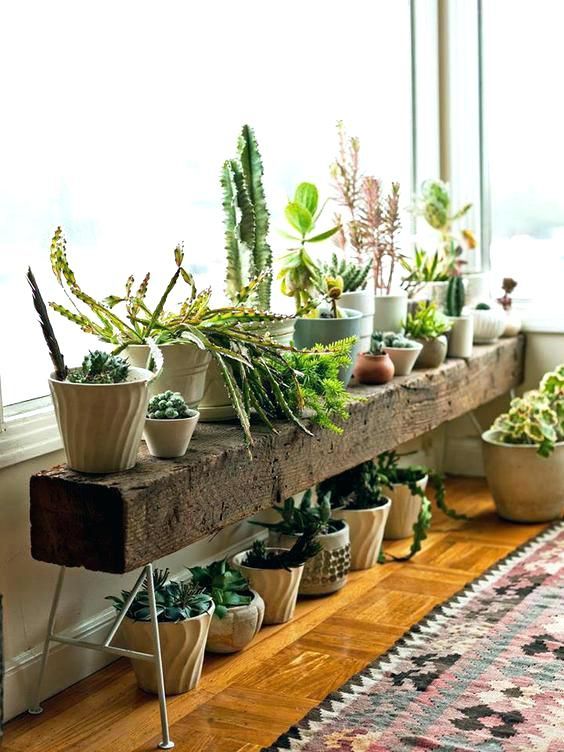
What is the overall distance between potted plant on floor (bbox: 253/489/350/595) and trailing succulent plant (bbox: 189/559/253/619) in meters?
0.33

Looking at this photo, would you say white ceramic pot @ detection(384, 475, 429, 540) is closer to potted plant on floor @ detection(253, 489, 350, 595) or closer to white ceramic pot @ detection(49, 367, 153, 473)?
potted plant on floor @ detection(253, 489, 350, 595)

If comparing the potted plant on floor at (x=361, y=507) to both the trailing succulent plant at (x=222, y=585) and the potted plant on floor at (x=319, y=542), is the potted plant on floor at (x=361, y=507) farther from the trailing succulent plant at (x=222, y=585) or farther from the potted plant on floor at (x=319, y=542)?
the trailing succulent plant at (x=222, y=585)

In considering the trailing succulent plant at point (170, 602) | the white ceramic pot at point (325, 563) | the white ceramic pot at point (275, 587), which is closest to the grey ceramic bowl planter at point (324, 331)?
the white ceramic pot at point (325, 563)

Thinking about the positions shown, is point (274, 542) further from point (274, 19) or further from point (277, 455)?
point (274, 19)

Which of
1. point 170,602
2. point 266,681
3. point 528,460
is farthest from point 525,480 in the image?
point 170,602

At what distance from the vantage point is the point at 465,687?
2877 mm

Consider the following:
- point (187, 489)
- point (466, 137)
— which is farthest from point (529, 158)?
point (187, 489)

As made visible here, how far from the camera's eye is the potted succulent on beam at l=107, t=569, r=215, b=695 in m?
2.86

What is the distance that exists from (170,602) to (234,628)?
0.25m

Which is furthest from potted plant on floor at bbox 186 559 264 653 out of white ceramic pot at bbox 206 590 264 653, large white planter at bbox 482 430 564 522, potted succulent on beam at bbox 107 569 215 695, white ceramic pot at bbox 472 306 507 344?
white ceramic pot at bbox 472 306 507 344

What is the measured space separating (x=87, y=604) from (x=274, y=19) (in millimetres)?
2022

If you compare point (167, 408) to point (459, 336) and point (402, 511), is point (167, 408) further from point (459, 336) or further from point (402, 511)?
point (459, 336)

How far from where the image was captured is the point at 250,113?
3715mm

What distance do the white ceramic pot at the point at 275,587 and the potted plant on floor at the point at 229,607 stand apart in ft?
0.27
